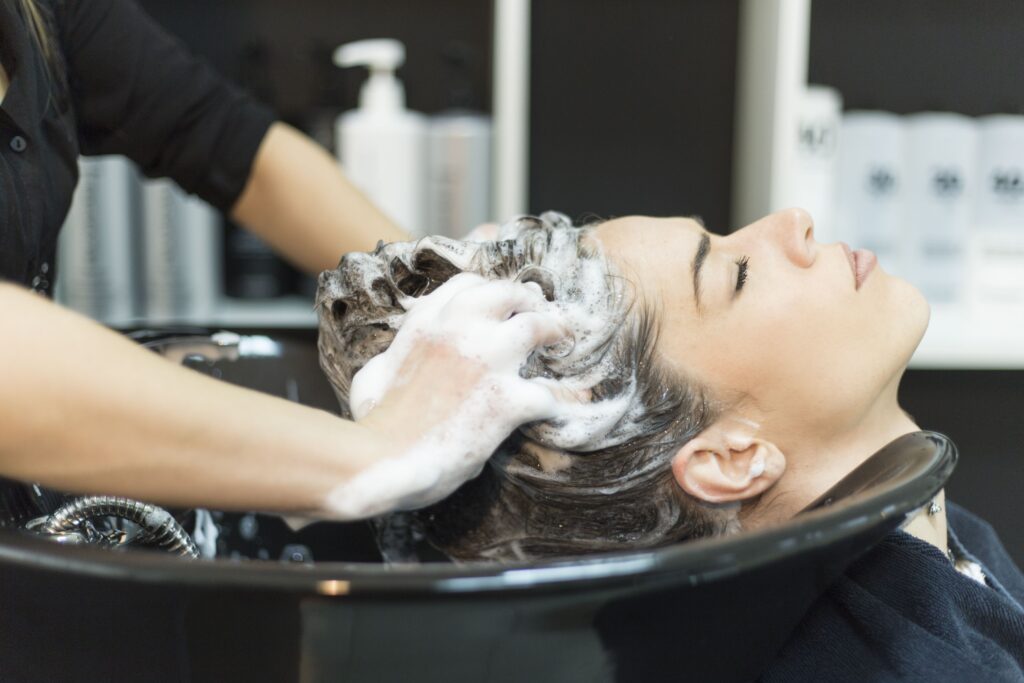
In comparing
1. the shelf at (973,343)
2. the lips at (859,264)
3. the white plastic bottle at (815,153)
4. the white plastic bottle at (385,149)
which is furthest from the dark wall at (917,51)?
the lips at (859,264)

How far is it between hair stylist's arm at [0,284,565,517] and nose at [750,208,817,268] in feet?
1.53

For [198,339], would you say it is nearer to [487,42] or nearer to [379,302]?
[379,302]

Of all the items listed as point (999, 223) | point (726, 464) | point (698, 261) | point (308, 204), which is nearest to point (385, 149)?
point (308, 204)

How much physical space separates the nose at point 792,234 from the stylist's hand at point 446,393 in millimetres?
238

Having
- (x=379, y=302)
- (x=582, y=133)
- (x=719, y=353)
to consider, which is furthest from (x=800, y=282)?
(x=582, y=133)

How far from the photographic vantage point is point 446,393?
2.33 feet

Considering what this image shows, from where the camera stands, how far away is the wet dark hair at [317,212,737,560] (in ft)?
2.81

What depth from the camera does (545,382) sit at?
81cm

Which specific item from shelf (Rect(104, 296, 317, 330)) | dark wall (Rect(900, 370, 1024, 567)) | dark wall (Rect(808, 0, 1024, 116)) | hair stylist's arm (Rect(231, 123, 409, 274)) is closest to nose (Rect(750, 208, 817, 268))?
hair stylist's arm (Rect(231, 123, 409, 274))

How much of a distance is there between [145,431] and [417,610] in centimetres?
19

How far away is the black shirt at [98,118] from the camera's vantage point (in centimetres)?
90

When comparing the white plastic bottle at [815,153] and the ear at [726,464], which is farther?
the white plastic bottle at [815,153]

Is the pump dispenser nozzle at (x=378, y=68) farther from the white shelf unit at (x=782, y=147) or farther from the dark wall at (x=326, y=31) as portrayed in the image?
the white shelf unit at (x=782, y=147)

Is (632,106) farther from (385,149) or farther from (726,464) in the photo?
(726,464)
